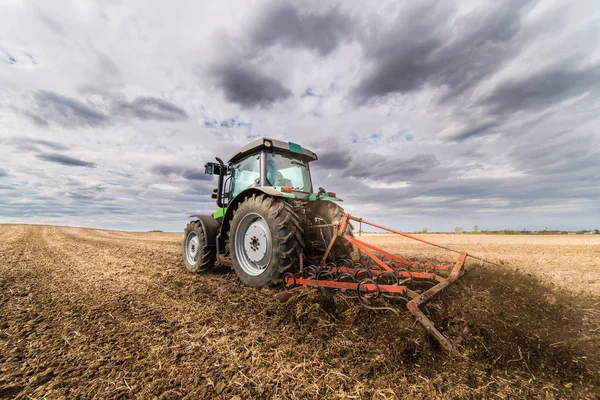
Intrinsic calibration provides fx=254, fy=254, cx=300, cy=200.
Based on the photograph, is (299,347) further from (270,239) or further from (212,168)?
(212,168)

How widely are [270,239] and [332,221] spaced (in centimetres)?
126

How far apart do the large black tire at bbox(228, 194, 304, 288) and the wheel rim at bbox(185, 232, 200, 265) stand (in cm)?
170

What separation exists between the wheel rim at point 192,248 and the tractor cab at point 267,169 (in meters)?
0.90

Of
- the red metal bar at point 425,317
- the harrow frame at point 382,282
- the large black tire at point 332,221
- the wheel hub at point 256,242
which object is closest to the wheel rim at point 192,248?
the wheel hub at point 256,242

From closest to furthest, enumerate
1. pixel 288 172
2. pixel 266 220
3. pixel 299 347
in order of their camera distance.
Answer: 1. pixel 299 347
2. pixel 266 220
3. pixel 288 172

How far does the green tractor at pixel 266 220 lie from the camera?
3.39 metres

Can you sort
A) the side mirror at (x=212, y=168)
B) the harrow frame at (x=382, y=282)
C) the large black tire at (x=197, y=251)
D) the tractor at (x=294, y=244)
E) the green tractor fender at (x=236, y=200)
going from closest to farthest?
the harrow frame at (x=382, y=282) < the tractor at (x=294, y=244) < the green tractor fender at (x=236, y=200) < the large black tire at (x=197, y=251) < the side mirror at (x=212, y=168)

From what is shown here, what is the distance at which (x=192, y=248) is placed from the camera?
220 inches

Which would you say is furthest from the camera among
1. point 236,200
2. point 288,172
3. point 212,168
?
point 212,168

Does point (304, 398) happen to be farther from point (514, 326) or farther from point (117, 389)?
point (514, 326)

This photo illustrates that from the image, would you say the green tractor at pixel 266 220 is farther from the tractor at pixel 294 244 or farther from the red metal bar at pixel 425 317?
the red metal bar at pixel 425 317

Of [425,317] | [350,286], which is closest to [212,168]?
[350,286]

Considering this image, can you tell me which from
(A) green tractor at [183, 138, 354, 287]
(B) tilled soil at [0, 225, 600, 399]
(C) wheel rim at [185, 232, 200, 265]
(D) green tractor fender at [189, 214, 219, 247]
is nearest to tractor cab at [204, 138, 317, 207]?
(A) green tractor at [183, 138, 354, 287]

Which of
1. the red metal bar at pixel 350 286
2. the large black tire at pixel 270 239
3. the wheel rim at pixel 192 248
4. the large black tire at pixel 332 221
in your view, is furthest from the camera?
the wheel rim at pixel 192 248
